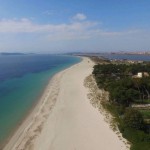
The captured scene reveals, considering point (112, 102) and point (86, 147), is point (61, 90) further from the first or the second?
point (86, 147)

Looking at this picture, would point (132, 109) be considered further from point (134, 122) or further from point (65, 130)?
point (65, 130)

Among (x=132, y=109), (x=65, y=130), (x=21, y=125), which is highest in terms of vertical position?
(x=132, y=109)

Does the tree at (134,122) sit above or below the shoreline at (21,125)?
above

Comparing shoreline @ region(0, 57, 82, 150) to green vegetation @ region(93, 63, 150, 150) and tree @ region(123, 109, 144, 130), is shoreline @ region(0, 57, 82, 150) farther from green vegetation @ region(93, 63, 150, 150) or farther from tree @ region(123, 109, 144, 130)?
tree @ region(123, 109, 144, 130)

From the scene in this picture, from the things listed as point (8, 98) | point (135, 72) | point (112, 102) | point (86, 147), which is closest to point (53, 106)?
point (112, 102)

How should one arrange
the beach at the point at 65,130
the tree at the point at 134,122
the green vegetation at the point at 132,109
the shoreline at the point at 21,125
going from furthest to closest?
the shoreline at the point at 21,125 < the tree at the point at 134,122 < the beach at the point at 65,130 < the green vegetation at the point at 132,109

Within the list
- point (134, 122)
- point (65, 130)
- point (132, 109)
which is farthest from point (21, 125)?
point (134, 122)

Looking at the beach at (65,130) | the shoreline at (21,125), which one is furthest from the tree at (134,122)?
the shoreline at (21,125)

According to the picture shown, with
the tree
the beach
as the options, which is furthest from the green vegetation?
the beach

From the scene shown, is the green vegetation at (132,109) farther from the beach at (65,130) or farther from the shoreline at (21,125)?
the shoreline at (21,125)
